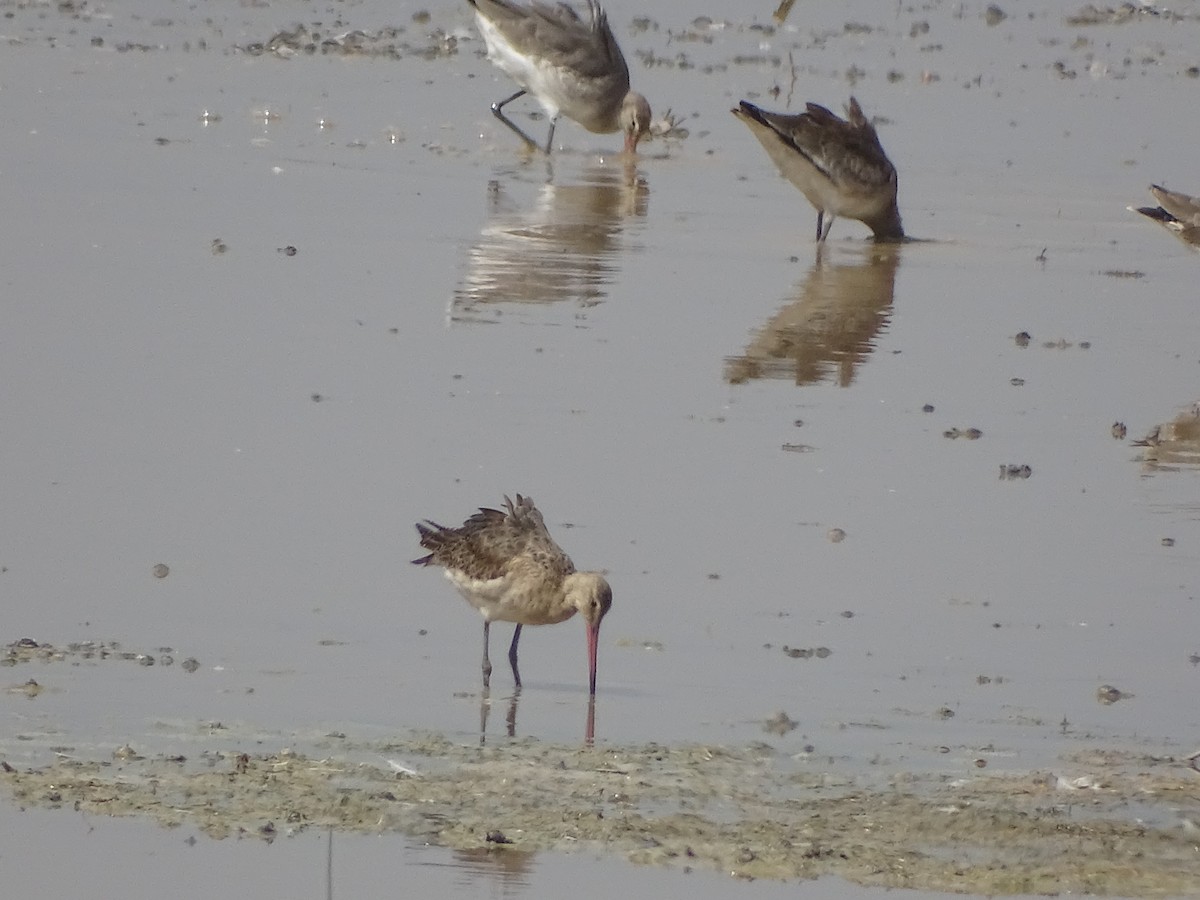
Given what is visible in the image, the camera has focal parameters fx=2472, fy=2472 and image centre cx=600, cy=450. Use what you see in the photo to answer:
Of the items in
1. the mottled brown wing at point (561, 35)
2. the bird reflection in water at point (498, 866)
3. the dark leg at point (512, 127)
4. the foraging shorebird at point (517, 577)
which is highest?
the mottled brown wing at point (561, 35)

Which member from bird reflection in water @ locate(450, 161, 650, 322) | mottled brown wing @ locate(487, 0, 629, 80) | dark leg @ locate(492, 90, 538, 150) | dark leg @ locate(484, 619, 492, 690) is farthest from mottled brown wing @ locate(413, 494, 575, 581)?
mottled brown wing @ locate(487, 0, 629, 80)

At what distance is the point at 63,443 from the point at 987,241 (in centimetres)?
791

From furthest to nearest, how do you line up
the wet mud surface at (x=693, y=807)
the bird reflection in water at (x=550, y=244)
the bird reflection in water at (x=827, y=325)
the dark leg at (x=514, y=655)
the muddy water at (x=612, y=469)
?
the bird reflection in water at (x=550, y=244)
the bird reflection in water at (x=827, y=325)
the dark leg at (x=514, y=655)
the muddy water at (x=612, y=469)
the wet mud surface at (x=693, y=807)

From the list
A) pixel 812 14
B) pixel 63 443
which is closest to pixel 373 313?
pixel 63 443

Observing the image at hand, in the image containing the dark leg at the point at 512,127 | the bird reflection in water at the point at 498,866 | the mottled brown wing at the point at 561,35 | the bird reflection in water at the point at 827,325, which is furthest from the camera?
the mottled brown wing at the point at 561,35

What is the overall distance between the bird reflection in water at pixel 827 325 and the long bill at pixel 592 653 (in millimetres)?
4117

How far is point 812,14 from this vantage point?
29.1 m

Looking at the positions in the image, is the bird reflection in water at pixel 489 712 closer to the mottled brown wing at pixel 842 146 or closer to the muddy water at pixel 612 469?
the muddy water at pixel 612 469

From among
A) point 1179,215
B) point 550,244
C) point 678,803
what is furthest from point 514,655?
point 1179,215

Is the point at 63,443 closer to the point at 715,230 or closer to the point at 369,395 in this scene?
the point at 369,395

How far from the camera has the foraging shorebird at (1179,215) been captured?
1483 cm

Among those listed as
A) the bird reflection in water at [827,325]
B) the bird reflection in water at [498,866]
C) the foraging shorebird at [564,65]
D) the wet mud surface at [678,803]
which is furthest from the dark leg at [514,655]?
the foraging shorebird at [564,65]

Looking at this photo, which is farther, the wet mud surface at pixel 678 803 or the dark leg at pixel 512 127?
the dark leg at pixel 512 127

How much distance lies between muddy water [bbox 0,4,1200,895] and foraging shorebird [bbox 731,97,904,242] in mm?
298
